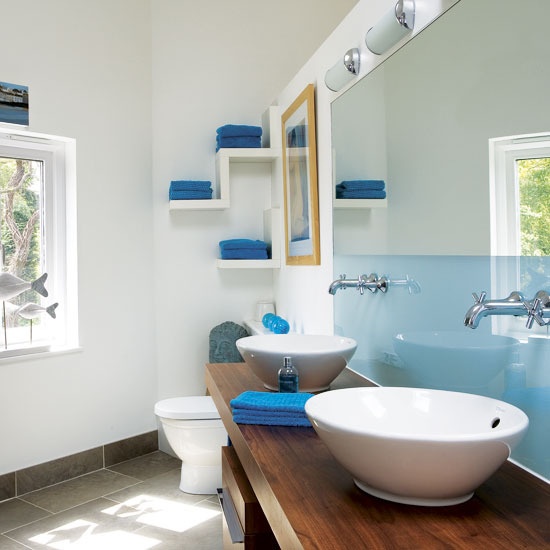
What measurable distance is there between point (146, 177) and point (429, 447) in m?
3.01

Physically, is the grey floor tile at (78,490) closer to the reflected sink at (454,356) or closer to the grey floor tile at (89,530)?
the grey floor tile at (89,530)

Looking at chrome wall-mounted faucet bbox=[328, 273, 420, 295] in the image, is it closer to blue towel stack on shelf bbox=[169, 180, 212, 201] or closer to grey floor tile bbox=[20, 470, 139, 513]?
blue towel stack on shelf bbox=[169, 180, 212, 201]

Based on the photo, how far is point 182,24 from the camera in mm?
3648

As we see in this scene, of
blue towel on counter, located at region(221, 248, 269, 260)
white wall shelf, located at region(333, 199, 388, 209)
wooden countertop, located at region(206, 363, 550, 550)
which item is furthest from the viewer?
blue towel on counter, located at region(221, 248, 269, 260)

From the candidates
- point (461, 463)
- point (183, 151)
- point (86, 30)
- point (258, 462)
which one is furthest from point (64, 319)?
point (461, 463)

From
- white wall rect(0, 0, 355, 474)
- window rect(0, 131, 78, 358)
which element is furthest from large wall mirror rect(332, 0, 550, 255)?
window rect(0, 131, 78, 358)

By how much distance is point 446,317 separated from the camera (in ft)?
5.17

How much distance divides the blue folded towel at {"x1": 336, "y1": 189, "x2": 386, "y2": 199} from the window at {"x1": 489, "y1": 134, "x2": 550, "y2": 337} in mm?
606

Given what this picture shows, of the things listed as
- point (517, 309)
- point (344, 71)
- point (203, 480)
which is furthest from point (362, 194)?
point (203, 480)

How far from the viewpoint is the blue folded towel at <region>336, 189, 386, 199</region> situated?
1946 mm

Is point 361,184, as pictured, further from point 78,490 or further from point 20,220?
point 78,490

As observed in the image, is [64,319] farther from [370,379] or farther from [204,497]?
[370,379]

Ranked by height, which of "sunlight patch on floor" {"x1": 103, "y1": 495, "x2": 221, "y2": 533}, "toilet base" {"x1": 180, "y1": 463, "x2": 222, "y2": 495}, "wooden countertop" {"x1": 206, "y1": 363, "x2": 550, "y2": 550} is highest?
"wooden countertop" {"x1": 206, "y1": 363, "x2": 550, "y2": 550}

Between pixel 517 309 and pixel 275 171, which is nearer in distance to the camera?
pixel 517 309
